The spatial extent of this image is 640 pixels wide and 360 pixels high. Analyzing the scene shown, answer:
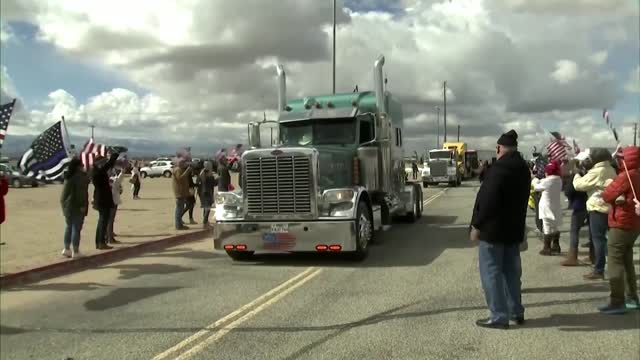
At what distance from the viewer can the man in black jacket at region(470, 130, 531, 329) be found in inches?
233

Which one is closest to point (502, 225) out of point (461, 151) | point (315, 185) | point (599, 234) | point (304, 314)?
point (304, 314)

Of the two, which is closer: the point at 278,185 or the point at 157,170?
the point at 278,185

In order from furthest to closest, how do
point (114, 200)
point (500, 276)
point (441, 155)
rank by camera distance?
1. point (441, 155)
2. point (114, 200)
3. point (500, 276)

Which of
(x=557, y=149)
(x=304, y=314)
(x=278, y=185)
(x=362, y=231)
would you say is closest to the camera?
(x=304, y=314)

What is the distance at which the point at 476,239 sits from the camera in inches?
239

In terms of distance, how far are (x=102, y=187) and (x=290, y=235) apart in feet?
14.1

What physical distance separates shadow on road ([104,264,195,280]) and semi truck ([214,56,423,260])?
31.8 inches

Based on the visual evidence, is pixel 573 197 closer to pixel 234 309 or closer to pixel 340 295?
pixel 340 295

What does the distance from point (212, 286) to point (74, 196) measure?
3439 mm

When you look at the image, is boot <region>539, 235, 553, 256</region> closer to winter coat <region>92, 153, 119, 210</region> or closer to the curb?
the curb

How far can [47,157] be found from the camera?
33.3ft

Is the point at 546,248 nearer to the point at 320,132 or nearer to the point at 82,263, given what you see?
the point at 320,132

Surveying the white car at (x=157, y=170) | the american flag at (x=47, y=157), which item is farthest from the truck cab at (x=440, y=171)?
the american flag at (x=47, y=157)

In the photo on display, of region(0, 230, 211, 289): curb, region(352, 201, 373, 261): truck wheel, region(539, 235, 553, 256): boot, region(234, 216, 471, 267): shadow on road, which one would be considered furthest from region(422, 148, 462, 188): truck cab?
region(352, 201, 373, 261): truck wheel
